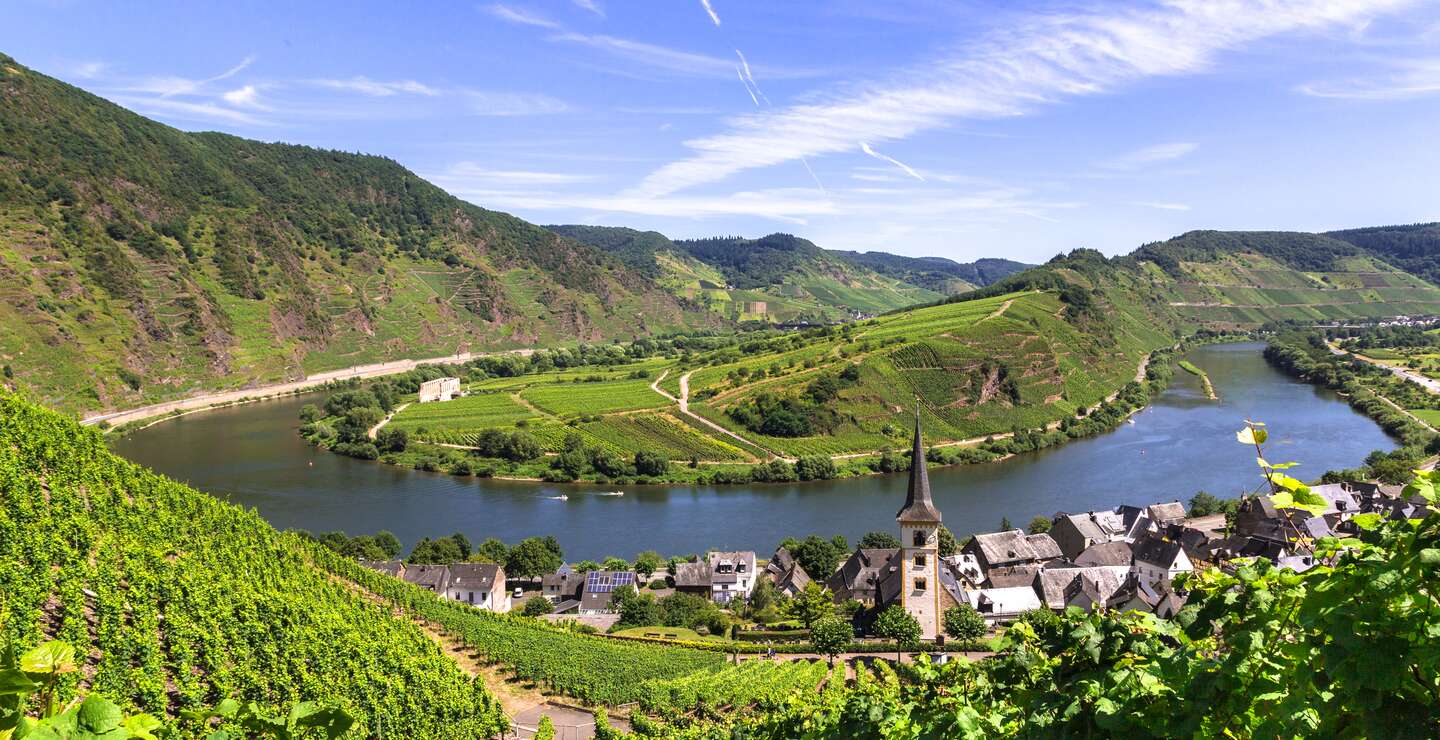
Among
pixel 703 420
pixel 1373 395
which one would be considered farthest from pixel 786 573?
pixel 1373 395

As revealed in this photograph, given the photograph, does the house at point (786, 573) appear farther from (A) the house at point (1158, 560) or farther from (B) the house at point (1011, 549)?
(A) the house at point (1158, 560)

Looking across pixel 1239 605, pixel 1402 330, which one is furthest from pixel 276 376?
pixel 1402 330

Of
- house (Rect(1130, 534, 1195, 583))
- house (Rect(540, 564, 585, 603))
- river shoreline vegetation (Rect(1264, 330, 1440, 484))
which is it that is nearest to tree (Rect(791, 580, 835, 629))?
house (Rect(540, 564, 585, 603))

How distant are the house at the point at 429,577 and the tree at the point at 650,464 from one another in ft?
83.0

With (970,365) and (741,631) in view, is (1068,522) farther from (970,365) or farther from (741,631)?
(970,365)

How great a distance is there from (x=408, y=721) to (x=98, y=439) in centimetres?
1439

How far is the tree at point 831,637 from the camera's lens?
92.5ft

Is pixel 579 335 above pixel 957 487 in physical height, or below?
above

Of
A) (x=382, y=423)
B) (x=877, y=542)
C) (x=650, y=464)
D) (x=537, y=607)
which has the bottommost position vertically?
(x=537, y=607)

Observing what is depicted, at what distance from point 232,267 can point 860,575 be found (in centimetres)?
10400

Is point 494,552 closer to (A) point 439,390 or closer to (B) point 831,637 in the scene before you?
(B) point 831,637

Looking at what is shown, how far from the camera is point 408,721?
17375 mm

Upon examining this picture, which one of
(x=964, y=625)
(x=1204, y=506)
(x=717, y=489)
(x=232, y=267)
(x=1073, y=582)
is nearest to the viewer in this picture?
(x=964, y=625)

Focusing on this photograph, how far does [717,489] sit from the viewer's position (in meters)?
59.1
